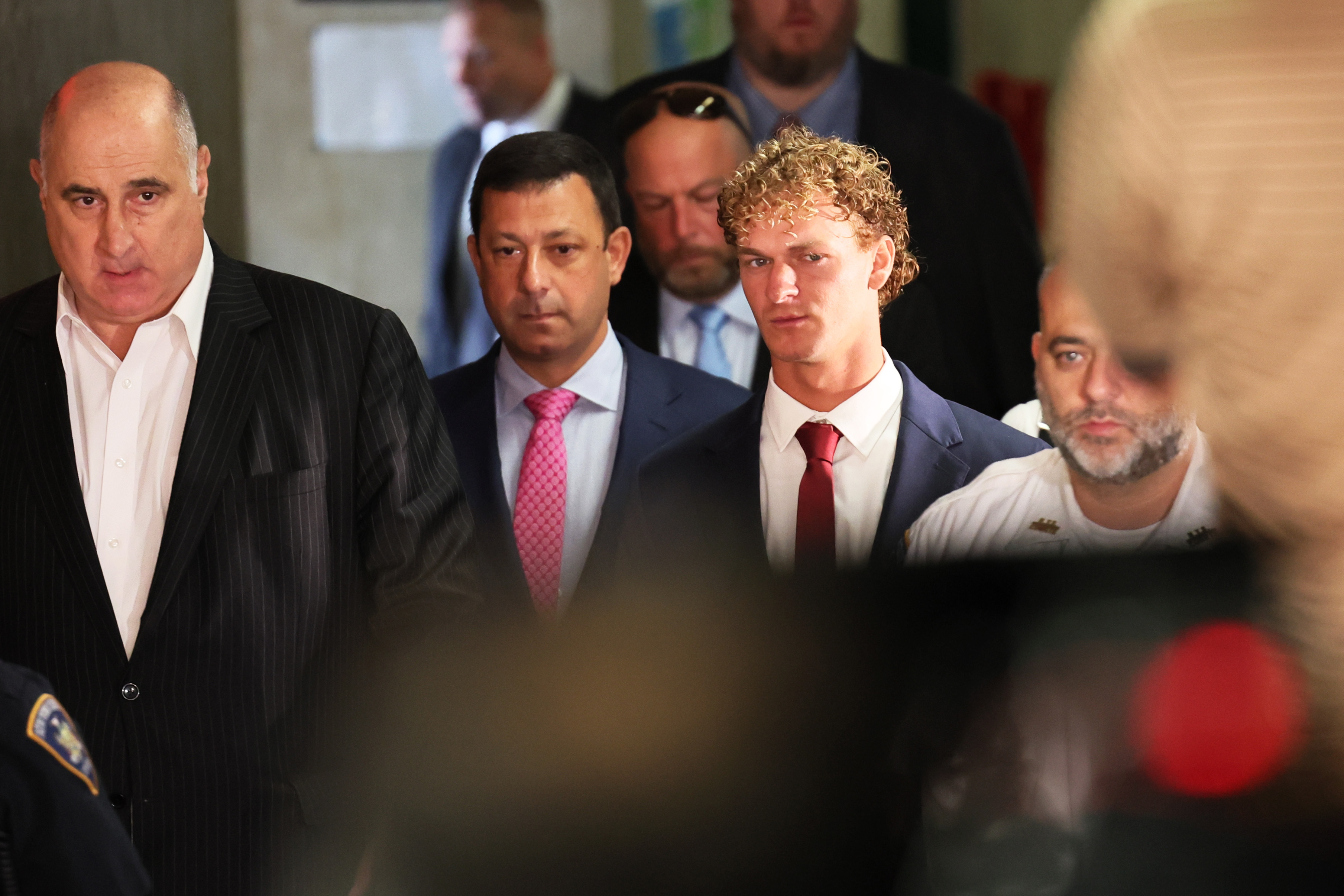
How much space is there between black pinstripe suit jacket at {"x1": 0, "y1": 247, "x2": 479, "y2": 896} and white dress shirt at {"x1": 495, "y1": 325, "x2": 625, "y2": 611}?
0.15 m

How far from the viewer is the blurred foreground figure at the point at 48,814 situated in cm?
89

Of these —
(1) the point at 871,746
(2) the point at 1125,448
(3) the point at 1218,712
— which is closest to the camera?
(3) the point at 1218,712

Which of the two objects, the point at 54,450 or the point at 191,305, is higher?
the point at 191,305

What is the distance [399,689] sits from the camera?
145 cm

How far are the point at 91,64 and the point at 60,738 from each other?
1.00 meters

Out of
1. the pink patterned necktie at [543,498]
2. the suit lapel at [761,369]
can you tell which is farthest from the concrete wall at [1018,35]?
the pink patterned necktie at [543,498]

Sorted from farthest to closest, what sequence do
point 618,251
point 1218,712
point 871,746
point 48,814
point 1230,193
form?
point 618,251
point 871,746
point 48,814
point 1218,712
point 1230,193

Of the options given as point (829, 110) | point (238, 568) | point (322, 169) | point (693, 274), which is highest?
point (829, 110)

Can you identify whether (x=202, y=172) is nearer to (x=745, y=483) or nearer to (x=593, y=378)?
(x=593, y=378)

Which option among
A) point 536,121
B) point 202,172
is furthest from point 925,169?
point 202,172

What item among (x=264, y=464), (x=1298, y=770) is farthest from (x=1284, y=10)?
(x=264, y=464)

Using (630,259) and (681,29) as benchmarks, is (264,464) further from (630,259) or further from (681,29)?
(681,29)

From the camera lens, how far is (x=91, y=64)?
1.56m

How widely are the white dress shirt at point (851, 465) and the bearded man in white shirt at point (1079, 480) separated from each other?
0.07 m
